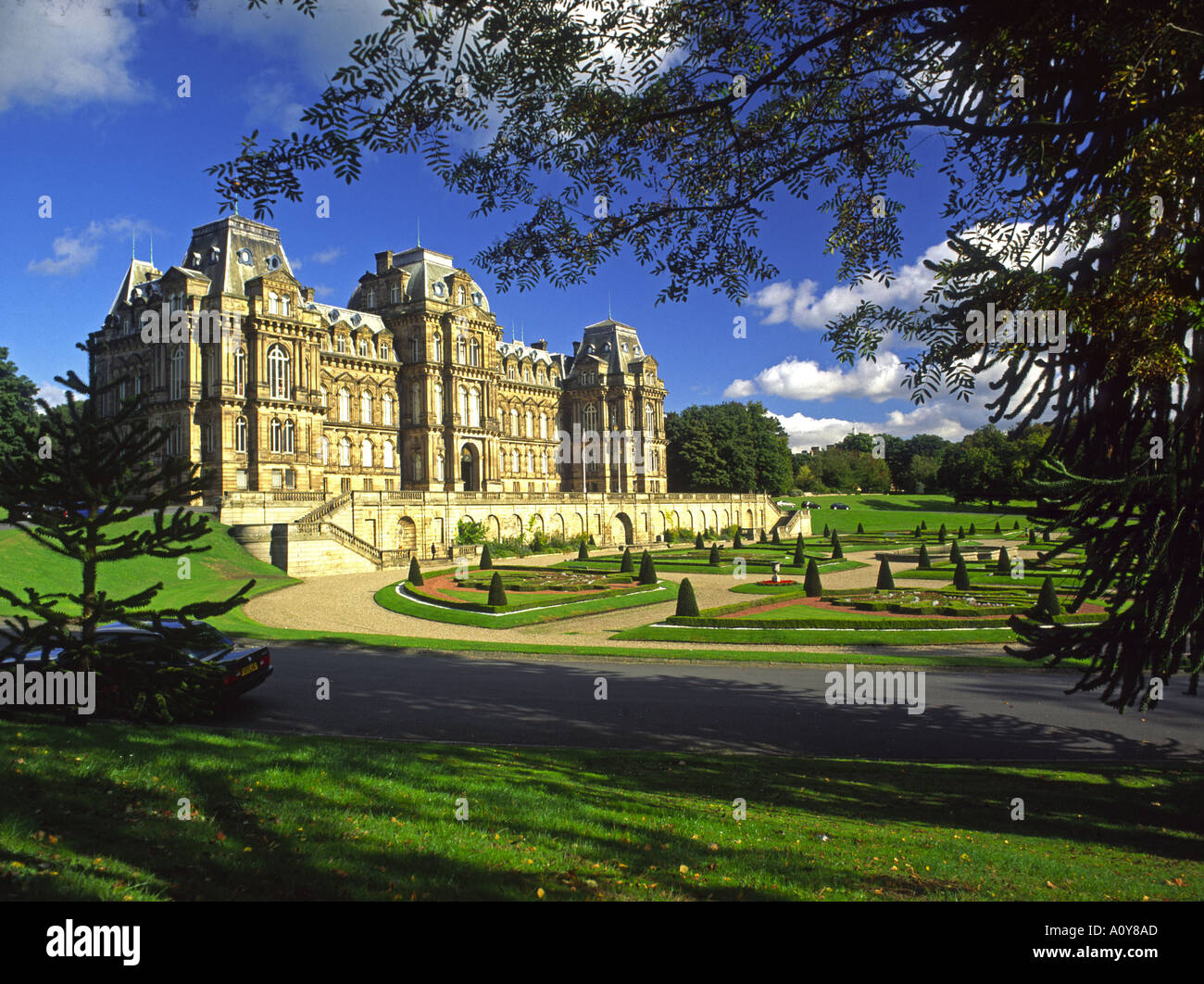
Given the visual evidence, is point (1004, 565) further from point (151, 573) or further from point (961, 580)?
point (151, 573)

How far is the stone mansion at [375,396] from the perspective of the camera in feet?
156

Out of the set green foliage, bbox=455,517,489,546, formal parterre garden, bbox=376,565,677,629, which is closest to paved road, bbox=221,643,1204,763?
formal parterre garden, bbox=376,565,677,629

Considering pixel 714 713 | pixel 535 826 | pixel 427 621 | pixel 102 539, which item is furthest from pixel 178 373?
pixel 535 826

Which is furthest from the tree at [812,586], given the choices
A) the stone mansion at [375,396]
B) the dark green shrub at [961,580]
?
the stone mansion at [375,396]

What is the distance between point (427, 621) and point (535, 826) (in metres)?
21.4

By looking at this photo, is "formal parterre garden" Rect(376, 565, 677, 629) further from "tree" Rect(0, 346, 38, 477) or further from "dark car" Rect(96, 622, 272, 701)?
"tree" Rect(0, 346, 38, 477)

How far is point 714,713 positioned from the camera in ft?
47.0

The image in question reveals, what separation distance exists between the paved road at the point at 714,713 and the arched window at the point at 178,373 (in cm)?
3663

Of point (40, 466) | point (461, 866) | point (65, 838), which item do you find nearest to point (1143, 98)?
point (461, 866)

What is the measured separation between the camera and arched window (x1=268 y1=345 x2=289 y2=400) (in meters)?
49.5

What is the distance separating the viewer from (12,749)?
24.5 feet

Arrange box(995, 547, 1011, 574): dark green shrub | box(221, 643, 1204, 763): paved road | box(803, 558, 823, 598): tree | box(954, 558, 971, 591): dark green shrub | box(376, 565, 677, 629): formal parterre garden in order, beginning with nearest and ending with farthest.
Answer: box(221, 643, 1204, 763): paved road, box(376, 565, 677, 629): formal parterre garden, box(803, 558, 823, 598): tree, box(954, 558, 971, 591): dark green shrub, box(995, 547, 1011, 574): dark green shrub

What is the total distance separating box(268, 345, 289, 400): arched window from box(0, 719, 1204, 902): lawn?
44127 mm

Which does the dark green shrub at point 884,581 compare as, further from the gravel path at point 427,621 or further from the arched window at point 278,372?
the arched window at point 278,372
